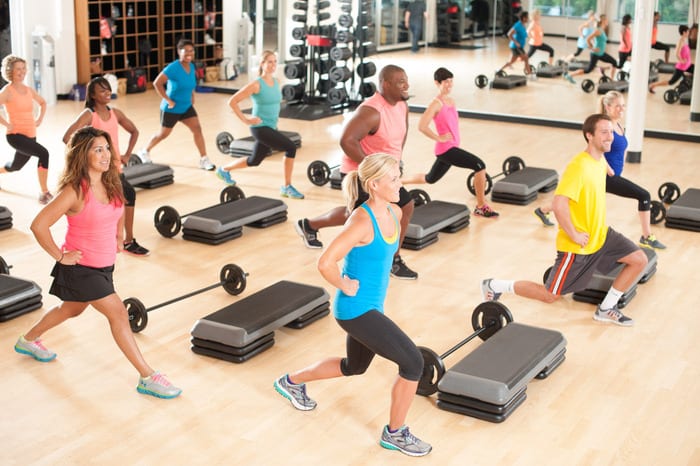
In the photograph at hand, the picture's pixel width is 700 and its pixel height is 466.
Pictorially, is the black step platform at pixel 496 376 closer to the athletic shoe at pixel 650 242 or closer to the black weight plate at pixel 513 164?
the athletic shoe at pixel 650 242

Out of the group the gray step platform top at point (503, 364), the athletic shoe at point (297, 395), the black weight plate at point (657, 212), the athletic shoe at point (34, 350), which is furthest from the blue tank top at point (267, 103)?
the athletic shoe at point (297, 395)

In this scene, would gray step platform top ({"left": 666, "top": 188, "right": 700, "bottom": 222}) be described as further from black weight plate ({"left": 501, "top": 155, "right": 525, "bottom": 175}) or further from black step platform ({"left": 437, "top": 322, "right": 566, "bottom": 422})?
black step platform ({"left": 437, "top": 322, "right": 566, "bottom": 422})

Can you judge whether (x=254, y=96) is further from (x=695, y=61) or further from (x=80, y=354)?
(x=695, y=61)

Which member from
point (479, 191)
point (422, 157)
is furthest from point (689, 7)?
point (479, 191)

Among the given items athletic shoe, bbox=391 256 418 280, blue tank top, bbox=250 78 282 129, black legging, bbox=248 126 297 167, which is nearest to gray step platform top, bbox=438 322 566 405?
athletic shoe, bbox=391 256 418 280

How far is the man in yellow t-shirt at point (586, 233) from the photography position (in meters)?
5.41

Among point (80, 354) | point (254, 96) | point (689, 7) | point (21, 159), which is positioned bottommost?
point (80, 354)

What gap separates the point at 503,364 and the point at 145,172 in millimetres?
5256

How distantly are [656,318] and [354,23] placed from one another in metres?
8.91

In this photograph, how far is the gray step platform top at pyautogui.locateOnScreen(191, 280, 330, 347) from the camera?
5.27m

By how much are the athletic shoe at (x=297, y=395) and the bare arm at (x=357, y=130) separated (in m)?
1.88

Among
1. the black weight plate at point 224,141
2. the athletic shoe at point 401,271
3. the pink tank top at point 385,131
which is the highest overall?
the pink tank top at point 385,131

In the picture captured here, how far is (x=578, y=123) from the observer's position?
12.9m

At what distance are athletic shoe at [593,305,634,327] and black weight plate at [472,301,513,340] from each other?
82 centimetres
